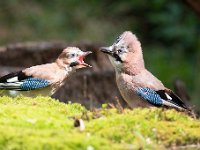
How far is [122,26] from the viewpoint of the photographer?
1852cm

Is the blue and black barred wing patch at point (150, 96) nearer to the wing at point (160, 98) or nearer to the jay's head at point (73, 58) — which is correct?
the wing at point (160, 98)

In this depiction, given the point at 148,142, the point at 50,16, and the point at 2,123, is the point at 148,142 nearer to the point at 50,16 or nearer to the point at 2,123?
the point at 2,123

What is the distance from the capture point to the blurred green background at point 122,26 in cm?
1669

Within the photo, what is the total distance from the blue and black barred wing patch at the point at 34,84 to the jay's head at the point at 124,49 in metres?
1.06

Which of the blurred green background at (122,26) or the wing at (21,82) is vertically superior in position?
the blurred green background at (122,26)

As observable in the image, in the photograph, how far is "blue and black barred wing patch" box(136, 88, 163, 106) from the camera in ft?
23.1

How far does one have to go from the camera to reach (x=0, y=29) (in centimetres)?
1888

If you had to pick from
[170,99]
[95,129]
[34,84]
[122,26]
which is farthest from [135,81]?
[122,26]

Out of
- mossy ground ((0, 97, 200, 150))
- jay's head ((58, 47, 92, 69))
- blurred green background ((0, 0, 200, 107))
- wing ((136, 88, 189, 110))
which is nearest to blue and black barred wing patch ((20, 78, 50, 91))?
jay's head ((58, 47, 92, 69))

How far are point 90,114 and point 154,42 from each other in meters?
12.5

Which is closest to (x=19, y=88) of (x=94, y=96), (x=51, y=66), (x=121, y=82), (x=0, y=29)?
(x=51, y=66)

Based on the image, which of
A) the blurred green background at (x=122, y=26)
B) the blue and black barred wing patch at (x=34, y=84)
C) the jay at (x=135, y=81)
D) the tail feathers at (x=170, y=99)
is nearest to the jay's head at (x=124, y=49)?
the jay at (x=135, y=81)

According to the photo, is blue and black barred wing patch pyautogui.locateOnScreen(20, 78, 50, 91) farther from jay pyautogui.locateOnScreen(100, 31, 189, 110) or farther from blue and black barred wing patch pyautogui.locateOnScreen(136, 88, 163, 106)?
blue and black barred wing patch pyautogui.locateOnScreen(136, 88, 163, 106)

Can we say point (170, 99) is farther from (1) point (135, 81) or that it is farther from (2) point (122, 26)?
(2) point (122, 26)
